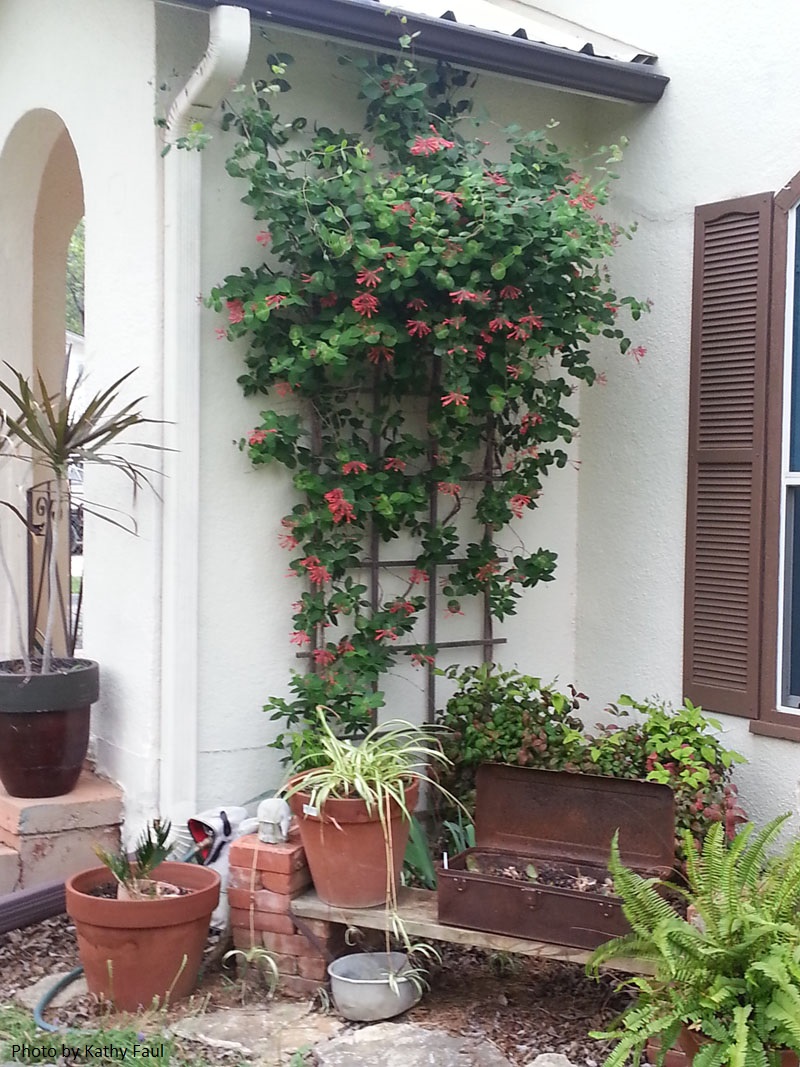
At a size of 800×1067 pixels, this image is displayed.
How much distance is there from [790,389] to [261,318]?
1.85m

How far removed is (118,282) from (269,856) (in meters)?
2.19

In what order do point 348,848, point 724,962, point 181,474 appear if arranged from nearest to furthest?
point 724,962 < point 348,848 < point 181,474

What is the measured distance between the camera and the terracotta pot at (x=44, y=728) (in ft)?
12.6

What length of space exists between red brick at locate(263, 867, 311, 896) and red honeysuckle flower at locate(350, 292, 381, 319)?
1.81 m

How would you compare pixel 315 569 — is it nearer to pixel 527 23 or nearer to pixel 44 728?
pixel 44 728

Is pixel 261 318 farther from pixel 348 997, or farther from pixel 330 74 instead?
pixel 348 997

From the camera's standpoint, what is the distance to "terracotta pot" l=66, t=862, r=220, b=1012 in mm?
3133

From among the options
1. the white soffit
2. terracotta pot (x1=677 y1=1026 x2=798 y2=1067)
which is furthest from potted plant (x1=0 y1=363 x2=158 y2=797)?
terracotta pot (x1=677 y1=1026 x2=798 y2=1067)

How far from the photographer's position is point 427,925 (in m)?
3.17

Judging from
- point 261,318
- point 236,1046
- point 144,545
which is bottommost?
point 236,1046

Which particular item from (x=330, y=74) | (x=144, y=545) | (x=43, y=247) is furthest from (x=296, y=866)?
(x=43, y=247)

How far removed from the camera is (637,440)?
4.40 m

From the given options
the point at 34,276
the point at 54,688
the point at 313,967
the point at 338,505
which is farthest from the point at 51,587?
the point at 34,276

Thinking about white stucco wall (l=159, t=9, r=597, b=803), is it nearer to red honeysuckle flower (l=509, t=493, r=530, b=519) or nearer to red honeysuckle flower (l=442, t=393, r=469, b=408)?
red honeysuckle flower (l=442, t=393, r=469, b=408)
